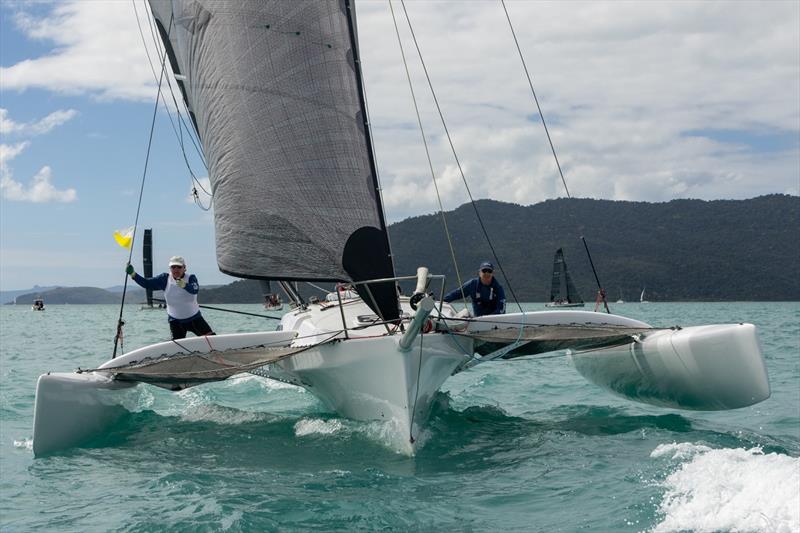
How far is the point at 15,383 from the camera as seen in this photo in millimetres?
13484

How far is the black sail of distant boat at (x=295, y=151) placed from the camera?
7.53 m

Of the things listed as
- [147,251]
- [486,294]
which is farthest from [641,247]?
[486,294]

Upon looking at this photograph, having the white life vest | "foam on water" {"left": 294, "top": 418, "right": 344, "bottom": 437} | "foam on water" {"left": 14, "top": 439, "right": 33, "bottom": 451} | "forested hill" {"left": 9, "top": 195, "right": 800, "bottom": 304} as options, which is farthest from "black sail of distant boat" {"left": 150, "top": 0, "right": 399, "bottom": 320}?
"forested hill" {"left": 9, "top": 195, "right": 800, "bottom": 304}

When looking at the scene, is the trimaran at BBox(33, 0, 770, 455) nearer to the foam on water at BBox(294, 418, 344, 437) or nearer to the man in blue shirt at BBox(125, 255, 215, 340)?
the foam on water at BBox(294, 418, 344, 437)

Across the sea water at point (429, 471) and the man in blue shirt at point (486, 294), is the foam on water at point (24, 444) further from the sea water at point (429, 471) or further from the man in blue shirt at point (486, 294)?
the man in blue shirt at point (486, 294)

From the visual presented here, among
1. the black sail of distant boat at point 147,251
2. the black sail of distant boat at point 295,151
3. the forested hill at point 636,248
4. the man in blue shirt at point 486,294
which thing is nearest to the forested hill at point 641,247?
the forested hill at point 636,248

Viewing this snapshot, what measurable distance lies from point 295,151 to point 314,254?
901mm

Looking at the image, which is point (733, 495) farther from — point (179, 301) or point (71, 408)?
point (179, 301)

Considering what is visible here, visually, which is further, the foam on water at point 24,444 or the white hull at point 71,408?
the foam on water at point 24,444

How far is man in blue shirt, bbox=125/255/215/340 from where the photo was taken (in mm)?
9328

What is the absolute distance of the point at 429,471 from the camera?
6621mm

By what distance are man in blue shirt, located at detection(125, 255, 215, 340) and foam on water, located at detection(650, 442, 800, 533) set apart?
5353 mm

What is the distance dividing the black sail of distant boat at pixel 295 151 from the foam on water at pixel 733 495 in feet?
9.25

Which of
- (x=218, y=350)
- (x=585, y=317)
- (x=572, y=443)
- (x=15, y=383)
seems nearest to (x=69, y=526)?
(x=218, y=350)
